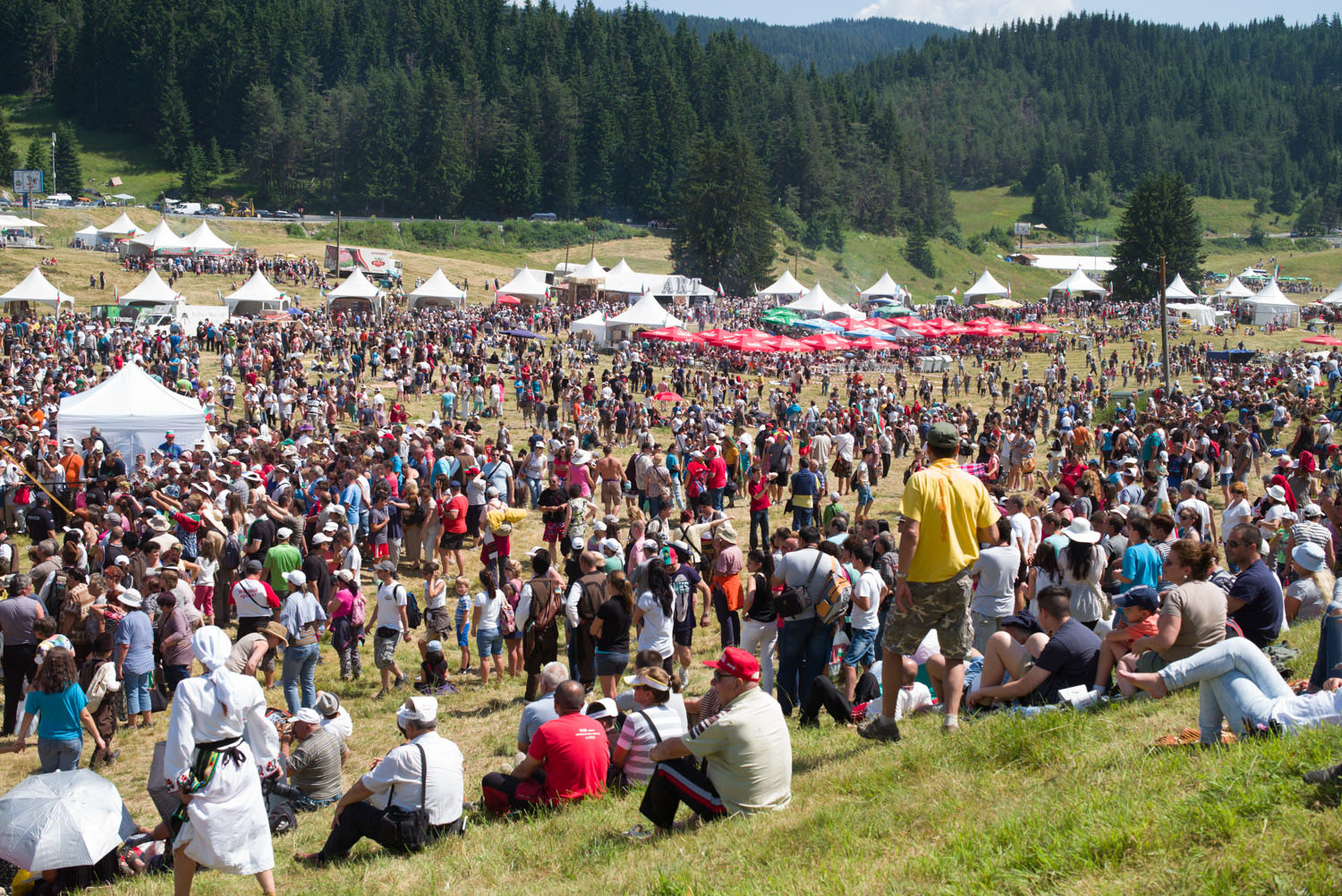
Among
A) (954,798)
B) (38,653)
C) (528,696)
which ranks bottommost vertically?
(528,696)

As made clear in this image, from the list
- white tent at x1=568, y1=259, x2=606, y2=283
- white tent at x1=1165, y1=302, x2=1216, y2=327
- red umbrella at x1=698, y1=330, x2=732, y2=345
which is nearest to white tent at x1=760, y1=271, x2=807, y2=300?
white tent at x1=568, y1=259, x2=606, y2=283

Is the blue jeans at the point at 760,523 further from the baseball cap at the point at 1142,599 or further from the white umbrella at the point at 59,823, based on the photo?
the white umbrella at the point at 59,823

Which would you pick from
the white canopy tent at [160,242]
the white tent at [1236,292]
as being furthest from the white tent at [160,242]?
the white tent at [1236,292]

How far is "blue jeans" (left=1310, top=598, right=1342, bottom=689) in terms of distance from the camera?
528 centimetres

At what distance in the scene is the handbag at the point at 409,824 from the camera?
18.3ft

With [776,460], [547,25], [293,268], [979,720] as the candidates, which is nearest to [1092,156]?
[547,25]

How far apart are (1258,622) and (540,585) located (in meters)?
5.24

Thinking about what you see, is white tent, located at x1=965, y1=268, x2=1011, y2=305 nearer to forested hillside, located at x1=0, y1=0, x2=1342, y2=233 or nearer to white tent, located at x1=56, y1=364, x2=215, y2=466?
forested hillside, located at x1=0, y1=0, x2=1342, y2=233

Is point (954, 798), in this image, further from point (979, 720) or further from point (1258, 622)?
point (1258, 622)

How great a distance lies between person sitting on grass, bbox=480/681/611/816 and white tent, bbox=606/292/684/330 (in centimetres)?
3476

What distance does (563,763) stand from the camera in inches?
230

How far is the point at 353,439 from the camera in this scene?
55.8 feet

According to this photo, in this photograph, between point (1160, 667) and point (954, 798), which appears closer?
point (954, 798)

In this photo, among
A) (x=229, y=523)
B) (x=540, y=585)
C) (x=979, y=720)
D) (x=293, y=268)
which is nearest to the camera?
(x=979, y=720)
